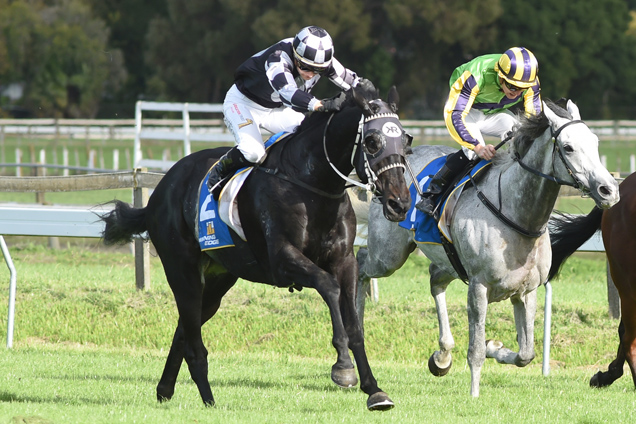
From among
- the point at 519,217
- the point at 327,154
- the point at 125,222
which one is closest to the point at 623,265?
the point at 519,217

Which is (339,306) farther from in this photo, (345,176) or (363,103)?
(363,103)

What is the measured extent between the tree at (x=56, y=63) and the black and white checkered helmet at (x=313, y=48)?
42255 millimetres

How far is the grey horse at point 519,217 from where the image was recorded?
6598 millimetres

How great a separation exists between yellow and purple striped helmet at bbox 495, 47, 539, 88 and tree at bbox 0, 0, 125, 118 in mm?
41620

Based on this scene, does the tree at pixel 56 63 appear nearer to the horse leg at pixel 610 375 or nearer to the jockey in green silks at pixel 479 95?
the jockey in green silks at pixel 479 95

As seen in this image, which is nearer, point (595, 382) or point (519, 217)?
point (519, 217)

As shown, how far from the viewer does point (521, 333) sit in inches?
288

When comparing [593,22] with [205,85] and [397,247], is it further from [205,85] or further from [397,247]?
[397,247]

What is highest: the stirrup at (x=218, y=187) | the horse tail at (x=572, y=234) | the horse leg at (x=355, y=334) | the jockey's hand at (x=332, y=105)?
the jockey's hand at (x=332, y=105)

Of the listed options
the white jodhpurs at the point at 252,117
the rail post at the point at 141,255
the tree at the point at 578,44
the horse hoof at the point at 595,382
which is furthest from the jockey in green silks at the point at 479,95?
the tree at the point at 578,44

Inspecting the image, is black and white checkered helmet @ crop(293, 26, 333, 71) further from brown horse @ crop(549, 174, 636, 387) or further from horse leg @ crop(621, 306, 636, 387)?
horse leg @ crop(621, 306, 636, 387)

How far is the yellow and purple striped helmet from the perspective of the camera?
24.5 ft

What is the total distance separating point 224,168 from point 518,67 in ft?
7.56

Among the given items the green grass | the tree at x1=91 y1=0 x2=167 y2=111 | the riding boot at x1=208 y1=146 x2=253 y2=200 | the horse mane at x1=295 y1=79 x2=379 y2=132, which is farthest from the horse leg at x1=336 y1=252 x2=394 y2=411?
the tree at x1=91 y1=0 x2=167 y2=111
